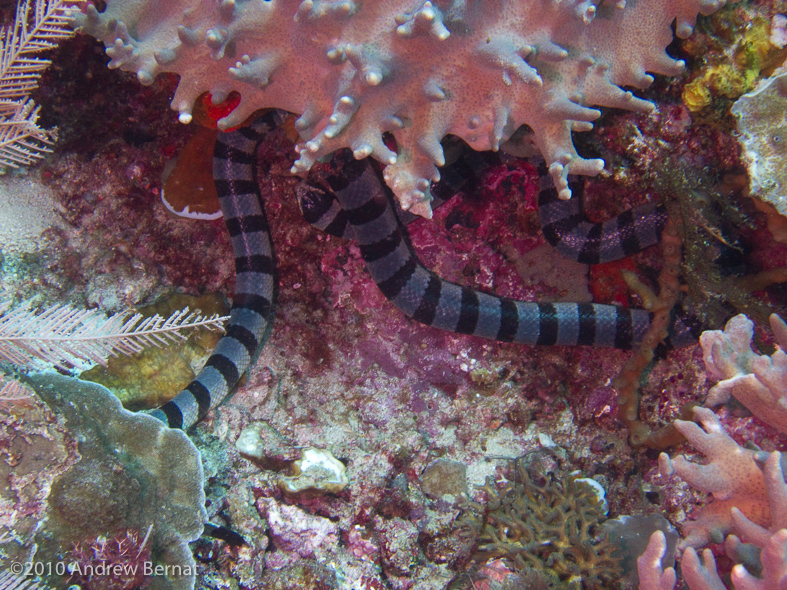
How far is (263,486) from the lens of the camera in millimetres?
2631

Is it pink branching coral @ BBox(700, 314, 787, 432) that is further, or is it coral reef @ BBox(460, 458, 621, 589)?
coral reef @ BBox(460, 458, 621, 589)

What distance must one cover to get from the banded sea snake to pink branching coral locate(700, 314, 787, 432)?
2.70ft

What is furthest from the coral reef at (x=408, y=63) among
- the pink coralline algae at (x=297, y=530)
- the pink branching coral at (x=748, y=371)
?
the pink coralline algae at (x=297, y=530)

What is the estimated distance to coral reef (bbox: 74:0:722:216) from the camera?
5.83 feet

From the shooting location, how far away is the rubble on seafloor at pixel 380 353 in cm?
236

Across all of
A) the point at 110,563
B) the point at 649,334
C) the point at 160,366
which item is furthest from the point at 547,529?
the point at 160,366

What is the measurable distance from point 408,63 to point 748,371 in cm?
210

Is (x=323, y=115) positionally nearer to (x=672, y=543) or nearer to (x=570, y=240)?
(x=570, y=240)

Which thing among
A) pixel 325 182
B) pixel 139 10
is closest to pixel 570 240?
pixel 325 182

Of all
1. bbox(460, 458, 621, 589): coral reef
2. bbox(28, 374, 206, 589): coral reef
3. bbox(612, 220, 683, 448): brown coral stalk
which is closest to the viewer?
bbox(28, 374, 206, 589): coral reef

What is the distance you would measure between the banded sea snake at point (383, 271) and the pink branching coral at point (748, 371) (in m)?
0.82

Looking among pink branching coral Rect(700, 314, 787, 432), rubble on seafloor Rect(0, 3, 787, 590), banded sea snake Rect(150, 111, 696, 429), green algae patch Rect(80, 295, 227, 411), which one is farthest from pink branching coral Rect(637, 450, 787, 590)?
green algae patch Rect(80, 295, 227, 411)

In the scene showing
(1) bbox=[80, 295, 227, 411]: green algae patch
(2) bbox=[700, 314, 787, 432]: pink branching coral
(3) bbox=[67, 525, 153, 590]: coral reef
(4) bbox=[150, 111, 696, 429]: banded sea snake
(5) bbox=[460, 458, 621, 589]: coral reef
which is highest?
(2) bbox=[700, 314, 787, 432]: pink branching coral

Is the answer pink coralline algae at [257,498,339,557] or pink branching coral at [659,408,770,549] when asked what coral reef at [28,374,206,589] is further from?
pink branching coral at [659,408,770,549]
